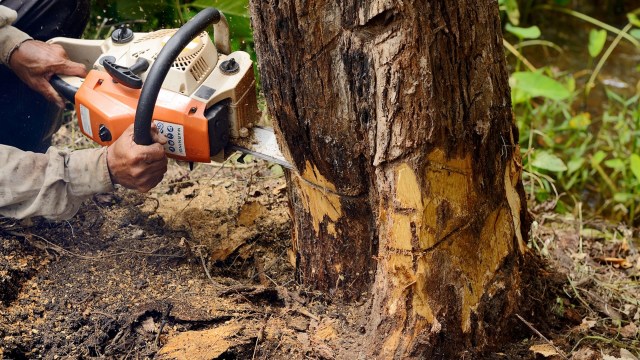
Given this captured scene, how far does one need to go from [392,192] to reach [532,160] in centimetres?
184

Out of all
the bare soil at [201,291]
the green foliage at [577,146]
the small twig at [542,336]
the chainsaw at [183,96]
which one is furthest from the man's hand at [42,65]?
the green foliage at [577,146]

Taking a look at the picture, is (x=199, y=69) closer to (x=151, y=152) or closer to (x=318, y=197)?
(x=151, y=152)

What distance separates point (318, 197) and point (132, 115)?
0.64 meters

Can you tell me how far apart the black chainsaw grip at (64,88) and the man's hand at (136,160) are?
0.28m

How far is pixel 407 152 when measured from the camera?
184 cm

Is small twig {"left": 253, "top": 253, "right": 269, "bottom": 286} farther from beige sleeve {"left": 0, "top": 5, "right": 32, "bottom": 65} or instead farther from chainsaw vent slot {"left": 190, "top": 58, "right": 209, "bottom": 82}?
beige sleeve {"left": 0, "top": 5, "right": 32, "bottom": 65}

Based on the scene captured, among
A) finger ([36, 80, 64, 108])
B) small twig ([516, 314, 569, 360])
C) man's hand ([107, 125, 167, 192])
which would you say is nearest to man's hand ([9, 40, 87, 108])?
finger ([36, 80, 64, 108])

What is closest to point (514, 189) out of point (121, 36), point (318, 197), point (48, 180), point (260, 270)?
point (318, 197)

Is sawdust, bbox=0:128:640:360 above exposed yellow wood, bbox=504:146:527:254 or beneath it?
beneath

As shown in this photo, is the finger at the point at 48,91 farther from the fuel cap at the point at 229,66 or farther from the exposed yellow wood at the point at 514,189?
the exposed yellow wood at the point at 514,189

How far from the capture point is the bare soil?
217 centimetres

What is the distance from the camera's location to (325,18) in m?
1.77

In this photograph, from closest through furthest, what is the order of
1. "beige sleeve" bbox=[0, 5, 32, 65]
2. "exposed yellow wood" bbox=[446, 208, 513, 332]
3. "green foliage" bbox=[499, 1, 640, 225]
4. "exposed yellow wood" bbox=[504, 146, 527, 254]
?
"exposed yellow wood" bbox=[446, 208, 513, 332] < "exposed yellow wood" bbox=[504, 146, 527, 254] < "beige sleeve" bbox=[0, 5, 32, 65] < "green foliage" bbox=[499, 1, 640, 225]

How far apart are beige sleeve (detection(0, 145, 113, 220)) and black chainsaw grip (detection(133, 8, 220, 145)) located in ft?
0.97
